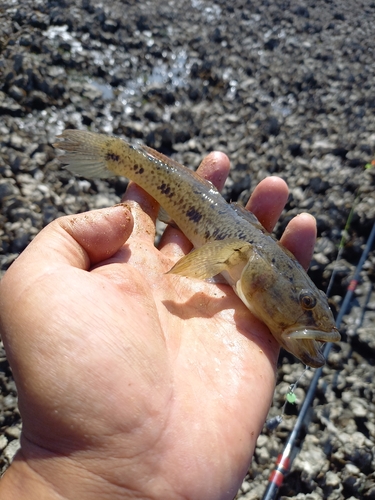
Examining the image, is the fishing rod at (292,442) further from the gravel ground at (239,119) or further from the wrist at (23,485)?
the wrist at (23,485)

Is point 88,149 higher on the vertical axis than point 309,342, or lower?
higher

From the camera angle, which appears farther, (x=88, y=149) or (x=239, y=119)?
(x=239, y=119)

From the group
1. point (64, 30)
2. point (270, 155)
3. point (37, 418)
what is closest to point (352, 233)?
point (270, 155)

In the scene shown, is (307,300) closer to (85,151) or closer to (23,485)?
(23,485)

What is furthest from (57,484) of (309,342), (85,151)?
(85,151)

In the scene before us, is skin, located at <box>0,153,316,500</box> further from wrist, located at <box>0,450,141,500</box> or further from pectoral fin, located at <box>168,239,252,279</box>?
pectoral fin, located at <box>168,239,252,279</box>

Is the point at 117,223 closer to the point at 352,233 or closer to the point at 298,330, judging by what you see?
the point at 298,330

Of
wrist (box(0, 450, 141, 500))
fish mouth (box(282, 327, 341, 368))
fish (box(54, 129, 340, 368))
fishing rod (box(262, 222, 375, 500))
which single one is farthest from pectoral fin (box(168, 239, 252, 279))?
fishing rod (box(262, 222, 375, 500))
